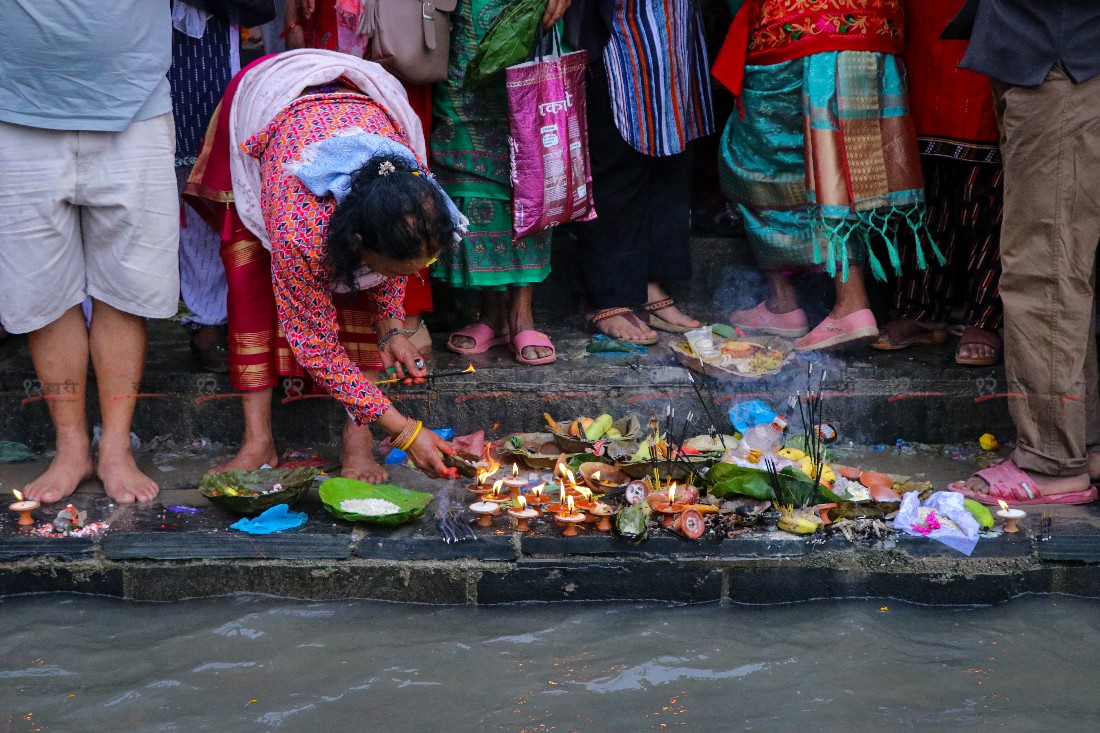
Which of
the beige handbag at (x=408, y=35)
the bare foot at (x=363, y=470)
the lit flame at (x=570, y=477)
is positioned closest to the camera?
the lit flame at (x=570, y=477)

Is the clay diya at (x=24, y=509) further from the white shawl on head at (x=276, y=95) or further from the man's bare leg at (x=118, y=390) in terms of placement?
the white shawl on head at (x=276, y=95)

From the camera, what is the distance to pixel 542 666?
3463mm

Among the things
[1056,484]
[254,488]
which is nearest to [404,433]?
[254,488]

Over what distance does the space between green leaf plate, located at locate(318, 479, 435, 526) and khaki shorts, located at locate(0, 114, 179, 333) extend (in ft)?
2.96

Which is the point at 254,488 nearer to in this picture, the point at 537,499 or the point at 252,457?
the point at 252,457

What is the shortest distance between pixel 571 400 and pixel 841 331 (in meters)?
1.17

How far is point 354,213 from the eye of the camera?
3.40m

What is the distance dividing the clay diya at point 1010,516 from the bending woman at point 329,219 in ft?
6.22

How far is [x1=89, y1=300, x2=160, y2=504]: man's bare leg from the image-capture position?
4.12m

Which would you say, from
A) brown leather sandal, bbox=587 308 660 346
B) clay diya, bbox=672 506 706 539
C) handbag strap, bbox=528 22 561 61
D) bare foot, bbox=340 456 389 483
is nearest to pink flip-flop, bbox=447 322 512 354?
brown leather sandal, bbox=587 308 660 346

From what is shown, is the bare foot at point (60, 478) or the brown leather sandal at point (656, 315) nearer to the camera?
the bare foot at point (60, 478)

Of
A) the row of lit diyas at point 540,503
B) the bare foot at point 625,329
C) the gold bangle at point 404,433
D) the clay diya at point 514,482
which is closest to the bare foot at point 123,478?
the gold bangle at point 404,433

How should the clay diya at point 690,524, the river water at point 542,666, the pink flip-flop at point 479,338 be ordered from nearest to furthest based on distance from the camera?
the river water at point 542,666
the clay diya at point 690,524
the pink flip-flop at point 479,338

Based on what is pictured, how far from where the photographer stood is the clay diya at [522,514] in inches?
151
